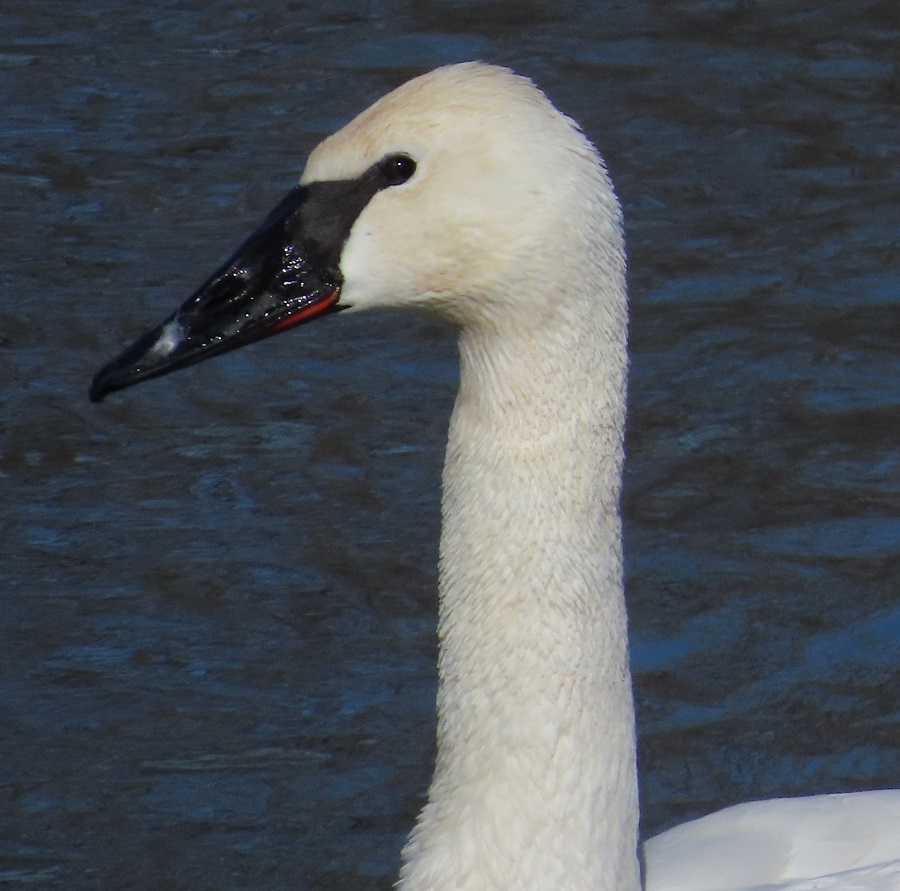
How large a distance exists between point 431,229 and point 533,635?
1.90 ft

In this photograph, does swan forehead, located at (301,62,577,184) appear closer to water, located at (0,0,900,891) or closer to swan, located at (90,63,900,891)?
swan, located at (90,63,900,891)

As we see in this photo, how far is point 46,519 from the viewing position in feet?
18.3

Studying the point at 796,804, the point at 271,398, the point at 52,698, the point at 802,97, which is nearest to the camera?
the point at 796,804

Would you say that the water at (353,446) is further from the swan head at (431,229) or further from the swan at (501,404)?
the swan head at (431,229)

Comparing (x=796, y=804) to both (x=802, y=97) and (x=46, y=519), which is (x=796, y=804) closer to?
(x=46, y=519)

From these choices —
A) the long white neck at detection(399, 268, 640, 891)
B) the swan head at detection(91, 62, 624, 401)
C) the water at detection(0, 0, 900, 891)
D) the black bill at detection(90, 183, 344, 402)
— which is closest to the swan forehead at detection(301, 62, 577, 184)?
the swan head at detection(91, 62, 624, 401)

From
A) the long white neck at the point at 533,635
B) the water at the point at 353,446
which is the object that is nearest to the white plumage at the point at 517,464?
the long white neck at the point at 533,635

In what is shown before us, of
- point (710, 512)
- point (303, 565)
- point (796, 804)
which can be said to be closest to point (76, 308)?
point (303, 565)

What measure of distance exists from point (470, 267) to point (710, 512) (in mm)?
2747

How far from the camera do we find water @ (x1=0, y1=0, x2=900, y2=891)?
4.74 m

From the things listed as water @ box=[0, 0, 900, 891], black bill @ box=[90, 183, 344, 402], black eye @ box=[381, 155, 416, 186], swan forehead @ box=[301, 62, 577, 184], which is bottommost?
water @ box=[0, 0, 900, 891]

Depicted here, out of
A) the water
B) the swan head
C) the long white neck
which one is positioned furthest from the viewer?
the water

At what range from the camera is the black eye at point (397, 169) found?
304 cm

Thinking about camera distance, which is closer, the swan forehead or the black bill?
the swan forehead
